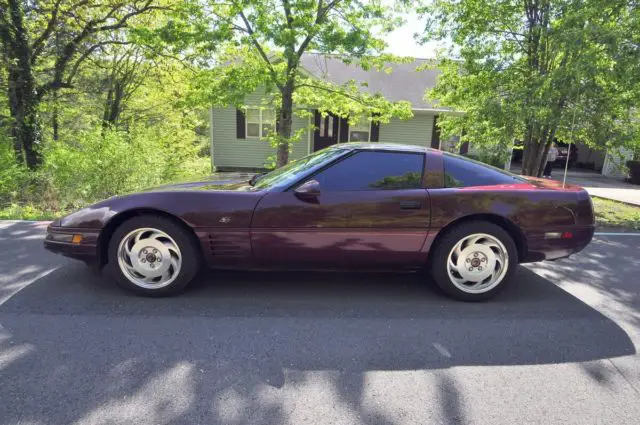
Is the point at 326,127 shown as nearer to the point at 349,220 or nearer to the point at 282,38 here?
the point at 282,38

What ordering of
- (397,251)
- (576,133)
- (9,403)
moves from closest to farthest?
(9,403) < (397,251) < (576,133)

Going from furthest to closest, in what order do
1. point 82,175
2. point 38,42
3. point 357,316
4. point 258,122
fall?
1. point 258,122
2. point 38,42
3. point 82,175
4. point 357,316

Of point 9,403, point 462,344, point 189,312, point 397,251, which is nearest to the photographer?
point 9,403

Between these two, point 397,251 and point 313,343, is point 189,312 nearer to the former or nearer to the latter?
point 313,343

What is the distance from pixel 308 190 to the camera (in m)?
3.20

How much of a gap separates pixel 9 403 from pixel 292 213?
2.09 meters

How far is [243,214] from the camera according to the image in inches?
129

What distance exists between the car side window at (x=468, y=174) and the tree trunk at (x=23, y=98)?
10689 millimetres

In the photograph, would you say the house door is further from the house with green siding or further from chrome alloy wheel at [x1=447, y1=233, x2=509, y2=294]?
chrome alloy wheel at [x1=447, y1=233, x2=509, y2=294]

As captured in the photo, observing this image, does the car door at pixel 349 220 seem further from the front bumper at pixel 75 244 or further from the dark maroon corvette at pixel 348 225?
the front bumper at pixel 75 244

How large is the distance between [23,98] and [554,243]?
1233 cm

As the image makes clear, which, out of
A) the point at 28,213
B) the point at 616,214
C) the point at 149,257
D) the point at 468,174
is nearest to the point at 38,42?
the point at 28,213

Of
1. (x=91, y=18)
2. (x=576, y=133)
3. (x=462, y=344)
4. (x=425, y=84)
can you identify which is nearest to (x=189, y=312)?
(x=462, y=344)

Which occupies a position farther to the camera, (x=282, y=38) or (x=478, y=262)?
(x=282, y=38)
